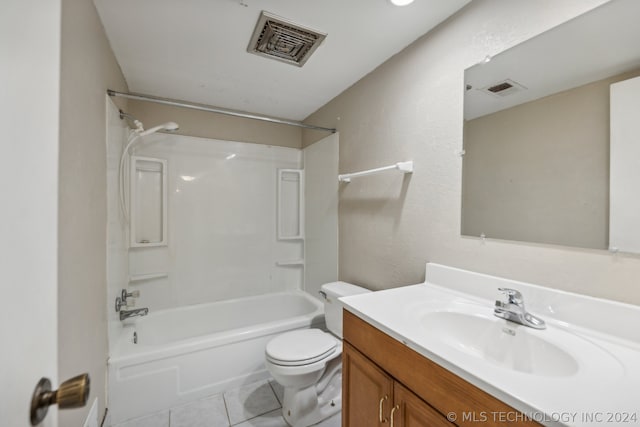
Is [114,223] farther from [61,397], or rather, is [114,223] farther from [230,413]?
[61,397]

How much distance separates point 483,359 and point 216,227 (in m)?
2.36

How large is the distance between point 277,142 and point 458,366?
8.55 ft

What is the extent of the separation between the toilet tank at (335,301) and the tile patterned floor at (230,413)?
0.52 meters

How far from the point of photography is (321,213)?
2482 millimetres

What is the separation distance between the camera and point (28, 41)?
40 centimetres

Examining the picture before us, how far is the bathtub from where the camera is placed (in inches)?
61.8

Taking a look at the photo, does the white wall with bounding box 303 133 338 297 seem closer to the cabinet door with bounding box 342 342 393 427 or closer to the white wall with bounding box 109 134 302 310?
the white wall with bounding box 109 134 302 310

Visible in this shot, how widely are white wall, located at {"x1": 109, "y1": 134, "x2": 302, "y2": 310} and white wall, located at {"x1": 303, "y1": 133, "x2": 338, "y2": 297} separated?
0.26 metres

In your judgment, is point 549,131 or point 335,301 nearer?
point 549,131

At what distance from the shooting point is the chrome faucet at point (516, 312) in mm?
881

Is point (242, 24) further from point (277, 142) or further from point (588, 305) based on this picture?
point (588, 305)

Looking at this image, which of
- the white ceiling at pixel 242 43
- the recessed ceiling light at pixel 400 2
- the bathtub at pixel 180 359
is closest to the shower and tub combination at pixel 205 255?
the bathtub at pixel 180 359

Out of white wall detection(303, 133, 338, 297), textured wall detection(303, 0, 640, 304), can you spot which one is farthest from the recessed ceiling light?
white wall detection(303, 133, 338, 297)

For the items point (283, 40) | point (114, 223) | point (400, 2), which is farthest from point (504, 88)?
point (114, 223)
